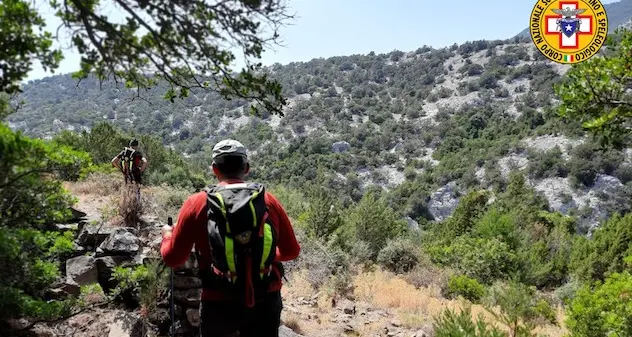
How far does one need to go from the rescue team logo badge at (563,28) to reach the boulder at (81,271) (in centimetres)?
907

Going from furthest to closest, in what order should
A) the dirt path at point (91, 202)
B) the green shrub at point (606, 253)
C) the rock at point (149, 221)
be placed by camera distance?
the green shrub at point (606, 253) < the dirt path at point (91, 202) < the rock at point (149, 221)

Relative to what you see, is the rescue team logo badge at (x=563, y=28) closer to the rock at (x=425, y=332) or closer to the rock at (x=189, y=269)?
the rock at (x=425, y=332)

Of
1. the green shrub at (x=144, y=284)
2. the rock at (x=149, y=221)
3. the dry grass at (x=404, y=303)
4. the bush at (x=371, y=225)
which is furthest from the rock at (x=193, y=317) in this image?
the bush at (x=371, y=225)

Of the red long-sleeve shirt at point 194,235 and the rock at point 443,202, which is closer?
the red long-sleeve shirt at point 194,235

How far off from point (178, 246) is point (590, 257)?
20.4 meters

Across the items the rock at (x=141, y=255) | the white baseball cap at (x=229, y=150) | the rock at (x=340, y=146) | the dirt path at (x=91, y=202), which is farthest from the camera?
the rock at (x=340, y=146)

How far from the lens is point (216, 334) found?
2.25 metres

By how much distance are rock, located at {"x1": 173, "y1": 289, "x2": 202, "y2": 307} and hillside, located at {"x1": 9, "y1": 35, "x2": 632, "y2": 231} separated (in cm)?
3890

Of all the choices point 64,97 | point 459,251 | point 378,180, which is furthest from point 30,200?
point 64,97

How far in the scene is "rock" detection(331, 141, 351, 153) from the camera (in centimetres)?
7367

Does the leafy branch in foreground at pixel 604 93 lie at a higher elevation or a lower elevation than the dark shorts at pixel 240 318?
higher

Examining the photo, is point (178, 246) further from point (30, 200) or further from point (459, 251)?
point (459, 251)

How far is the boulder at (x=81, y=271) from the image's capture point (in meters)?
4.91

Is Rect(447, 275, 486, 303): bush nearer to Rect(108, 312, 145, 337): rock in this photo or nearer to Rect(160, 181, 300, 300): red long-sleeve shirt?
Rect(108, 312, 145, 337): rock
